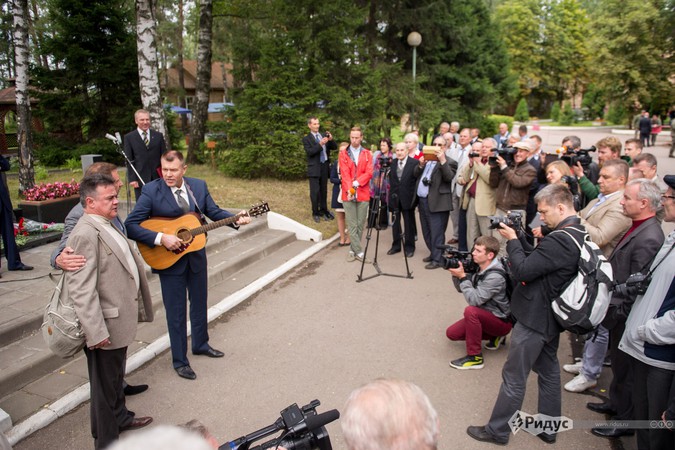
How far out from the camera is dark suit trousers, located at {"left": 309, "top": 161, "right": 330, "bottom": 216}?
10.1m

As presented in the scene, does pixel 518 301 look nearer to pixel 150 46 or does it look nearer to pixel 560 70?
pixel 150 46

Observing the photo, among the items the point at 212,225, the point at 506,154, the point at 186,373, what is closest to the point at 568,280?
the point at 212,225

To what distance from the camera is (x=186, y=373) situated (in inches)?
178

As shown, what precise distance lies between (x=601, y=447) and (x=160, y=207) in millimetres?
4320

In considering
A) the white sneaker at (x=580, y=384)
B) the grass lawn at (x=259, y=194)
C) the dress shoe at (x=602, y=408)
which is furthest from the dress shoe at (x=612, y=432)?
the grass lawn at (x=259, y=194)

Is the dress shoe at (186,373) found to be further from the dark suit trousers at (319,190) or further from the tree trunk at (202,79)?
the tree trunk at (202,79)

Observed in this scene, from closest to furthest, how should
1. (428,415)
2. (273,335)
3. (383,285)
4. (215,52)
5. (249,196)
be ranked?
(428,415), (273,335), (383,285), (249,196), (215,52)

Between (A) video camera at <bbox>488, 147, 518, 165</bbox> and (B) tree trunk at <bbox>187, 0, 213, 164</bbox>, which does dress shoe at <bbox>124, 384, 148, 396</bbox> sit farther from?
(B) tree trunk at <bbox>187, 0, 213, 164</bbox>

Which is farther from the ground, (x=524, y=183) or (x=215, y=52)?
(x=215, y=52)

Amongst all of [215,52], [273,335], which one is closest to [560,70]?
[215,52]

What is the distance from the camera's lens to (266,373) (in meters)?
4.63

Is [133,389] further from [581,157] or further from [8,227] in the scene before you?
[581,157]

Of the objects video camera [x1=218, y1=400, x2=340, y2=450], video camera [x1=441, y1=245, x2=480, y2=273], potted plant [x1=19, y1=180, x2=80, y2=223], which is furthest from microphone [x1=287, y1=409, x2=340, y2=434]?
potted plant [x1=19, y1=180, x2=80, y2=223]

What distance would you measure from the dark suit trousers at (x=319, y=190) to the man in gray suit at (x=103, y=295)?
673 centimetres
